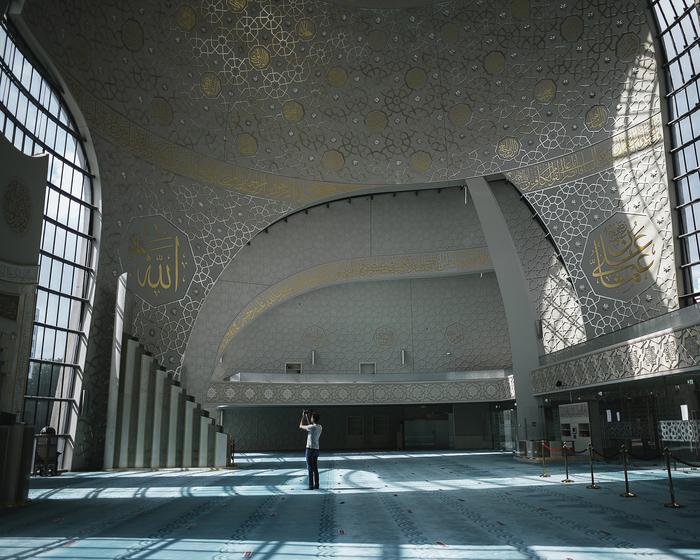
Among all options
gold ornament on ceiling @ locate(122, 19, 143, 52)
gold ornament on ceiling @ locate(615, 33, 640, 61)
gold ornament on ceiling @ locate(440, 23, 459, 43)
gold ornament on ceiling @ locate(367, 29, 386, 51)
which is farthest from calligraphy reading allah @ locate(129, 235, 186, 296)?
gold ornament on ceiling @ locate(615, 33, 640, 61)

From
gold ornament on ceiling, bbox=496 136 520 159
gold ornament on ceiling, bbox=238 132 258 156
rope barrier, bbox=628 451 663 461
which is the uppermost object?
gold ornament on ceiling, bbox=238 132 258 156

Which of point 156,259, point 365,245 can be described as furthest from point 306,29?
point 365,245

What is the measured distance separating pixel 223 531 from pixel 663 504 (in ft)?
17.9

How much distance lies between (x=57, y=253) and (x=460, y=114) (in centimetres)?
1293

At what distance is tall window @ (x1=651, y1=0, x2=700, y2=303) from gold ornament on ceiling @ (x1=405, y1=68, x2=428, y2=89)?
22.4 feet

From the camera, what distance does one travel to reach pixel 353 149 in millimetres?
20688

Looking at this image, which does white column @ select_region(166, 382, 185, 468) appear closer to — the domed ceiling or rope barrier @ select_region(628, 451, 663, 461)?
the domed ceiling

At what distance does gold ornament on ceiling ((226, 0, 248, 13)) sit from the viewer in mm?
18609

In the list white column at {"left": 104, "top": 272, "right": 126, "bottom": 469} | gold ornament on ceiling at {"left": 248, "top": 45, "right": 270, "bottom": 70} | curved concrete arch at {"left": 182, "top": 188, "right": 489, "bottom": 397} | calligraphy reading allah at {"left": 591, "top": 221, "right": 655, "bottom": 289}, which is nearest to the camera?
white column at {"left": 104, "top": 272, "right": 126, "bottom": 469}

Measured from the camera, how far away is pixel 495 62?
1902 centimetres

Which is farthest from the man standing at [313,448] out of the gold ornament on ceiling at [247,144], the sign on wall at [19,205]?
the gold ornament on ceiling at [247,144]

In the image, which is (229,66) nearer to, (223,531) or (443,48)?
(443,48)

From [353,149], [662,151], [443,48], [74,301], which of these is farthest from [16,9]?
[662,151]

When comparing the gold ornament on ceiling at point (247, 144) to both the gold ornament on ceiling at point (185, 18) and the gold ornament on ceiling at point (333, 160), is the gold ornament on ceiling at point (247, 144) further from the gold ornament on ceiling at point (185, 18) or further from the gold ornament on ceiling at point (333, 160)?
the gold ornament on ceiling at point (185, 18)
